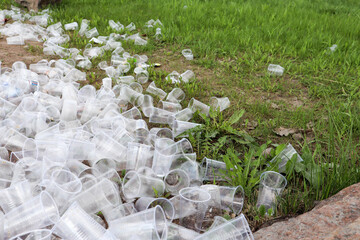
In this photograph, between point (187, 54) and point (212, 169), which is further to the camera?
point (187, 54)

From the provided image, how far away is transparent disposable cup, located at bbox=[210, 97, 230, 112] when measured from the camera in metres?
3.00

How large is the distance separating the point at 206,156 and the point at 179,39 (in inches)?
101

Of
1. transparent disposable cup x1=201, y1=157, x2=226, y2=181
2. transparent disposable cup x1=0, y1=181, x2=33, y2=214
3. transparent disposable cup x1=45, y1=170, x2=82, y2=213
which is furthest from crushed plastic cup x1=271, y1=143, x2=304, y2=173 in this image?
transparent disposable cup x1=0, y1=181, x2=33, y2=214

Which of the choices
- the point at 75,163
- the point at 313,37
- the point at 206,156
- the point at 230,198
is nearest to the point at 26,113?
the point at 75,163

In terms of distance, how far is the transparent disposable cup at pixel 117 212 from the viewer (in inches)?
71.7

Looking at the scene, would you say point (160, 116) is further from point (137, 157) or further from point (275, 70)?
point (275, 70)

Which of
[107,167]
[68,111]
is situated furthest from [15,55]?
[107,167]

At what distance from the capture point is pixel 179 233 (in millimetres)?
1685

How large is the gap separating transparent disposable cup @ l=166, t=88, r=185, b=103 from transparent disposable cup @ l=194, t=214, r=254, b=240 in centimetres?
166

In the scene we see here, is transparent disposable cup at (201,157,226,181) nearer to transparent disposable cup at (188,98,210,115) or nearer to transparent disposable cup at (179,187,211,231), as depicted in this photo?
transparent disposable cup at (179,187,211,231)

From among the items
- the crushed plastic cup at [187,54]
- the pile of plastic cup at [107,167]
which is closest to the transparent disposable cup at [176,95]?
the pile of plastic cup at [107,167]

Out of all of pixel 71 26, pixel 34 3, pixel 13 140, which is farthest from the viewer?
pixel 34 3

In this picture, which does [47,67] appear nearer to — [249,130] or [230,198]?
[249,130]

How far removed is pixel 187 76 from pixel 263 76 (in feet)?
2.81
